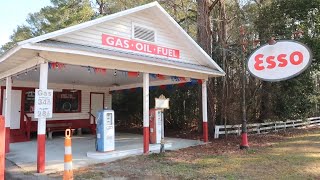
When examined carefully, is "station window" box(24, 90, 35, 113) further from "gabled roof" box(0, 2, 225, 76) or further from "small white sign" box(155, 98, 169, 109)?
"small white sign" box(155, 98, 169, 109)

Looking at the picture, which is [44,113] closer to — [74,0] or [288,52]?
[288,52]

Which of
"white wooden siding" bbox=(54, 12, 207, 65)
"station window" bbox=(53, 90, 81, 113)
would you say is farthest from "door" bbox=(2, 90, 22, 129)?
"white wooden siding" bbox=(54, 12, 207, 65)

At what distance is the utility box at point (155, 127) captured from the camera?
11.9 m

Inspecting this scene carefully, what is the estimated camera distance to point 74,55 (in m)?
8.52

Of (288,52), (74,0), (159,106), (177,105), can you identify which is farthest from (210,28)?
(74,0)

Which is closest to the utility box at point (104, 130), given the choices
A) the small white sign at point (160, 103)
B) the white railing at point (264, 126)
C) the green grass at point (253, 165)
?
the small white sign at point (160, 103)

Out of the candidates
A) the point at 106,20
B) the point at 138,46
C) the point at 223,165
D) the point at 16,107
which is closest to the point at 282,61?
the point at 223,165

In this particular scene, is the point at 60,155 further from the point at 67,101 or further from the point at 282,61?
the point at 282,61

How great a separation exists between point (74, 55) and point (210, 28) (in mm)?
8765

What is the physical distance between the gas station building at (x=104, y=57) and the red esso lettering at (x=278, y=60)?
3.57 m

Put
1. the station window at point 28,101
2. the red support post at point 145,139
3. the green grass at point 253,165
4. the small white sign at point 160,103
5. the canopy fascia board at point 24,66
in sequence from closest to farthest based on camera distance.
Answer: the green grass at point 253,165, the canopy fascia board at point 24,66, the small white sign at point 160,103, the red support post at point 145,139, the station window at point 28,101

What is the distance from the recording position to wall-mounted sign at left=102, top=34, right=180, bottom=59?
9.41 meters

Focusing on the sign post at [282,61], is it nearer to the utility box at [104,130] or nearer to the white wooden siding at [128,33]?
the white wooden siding at [128,33]

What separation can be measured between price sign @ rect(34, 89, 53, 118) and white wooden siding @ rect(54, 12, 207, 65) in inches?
62.9
